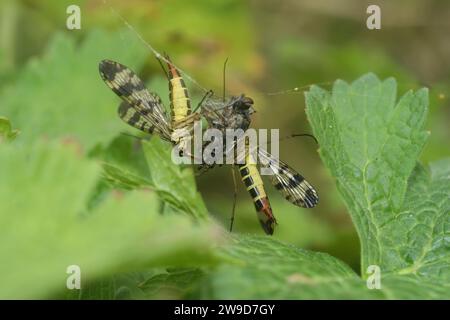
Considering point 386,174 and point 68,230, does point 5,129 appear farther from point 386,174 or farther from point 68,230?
point 386,174

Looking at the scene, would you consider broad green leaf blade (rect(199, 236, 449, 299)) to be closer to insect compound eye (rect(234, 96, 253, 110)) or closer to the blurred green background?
insect compound eye (rect(234, 96, 253, 110))

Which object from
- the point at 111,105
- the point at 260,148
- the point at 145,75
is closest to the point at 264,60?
the point at 145,75

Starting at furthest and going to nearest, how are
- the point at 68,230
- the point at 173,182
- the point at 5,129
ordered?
the point at 173,182 < the point at 5,129 < the point at 68,230

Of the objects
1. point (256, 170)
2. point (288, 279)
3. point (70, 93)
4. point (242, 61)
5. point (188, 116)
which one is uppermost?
point (242, 61)

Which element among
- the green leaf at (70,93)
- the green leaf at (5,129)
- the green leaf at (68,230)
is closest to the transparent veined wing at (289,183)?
the green leaf at (70,93)

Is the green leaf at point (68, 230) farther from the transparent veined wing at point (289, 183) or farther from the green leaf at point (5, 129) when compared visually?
the transparent veined wing at point (289, 183)

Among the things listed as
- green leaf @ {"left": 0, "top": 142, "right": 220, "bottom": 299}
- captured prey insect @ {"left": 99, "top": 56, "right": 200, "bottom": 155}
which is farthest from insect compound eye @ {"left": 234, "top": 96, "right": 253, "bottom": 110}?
green leaf @ {"left": 0, "top": 142, "right": 220, "bottom": 299}

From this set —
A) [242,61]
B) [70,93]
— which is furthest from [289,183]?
[242,61]
